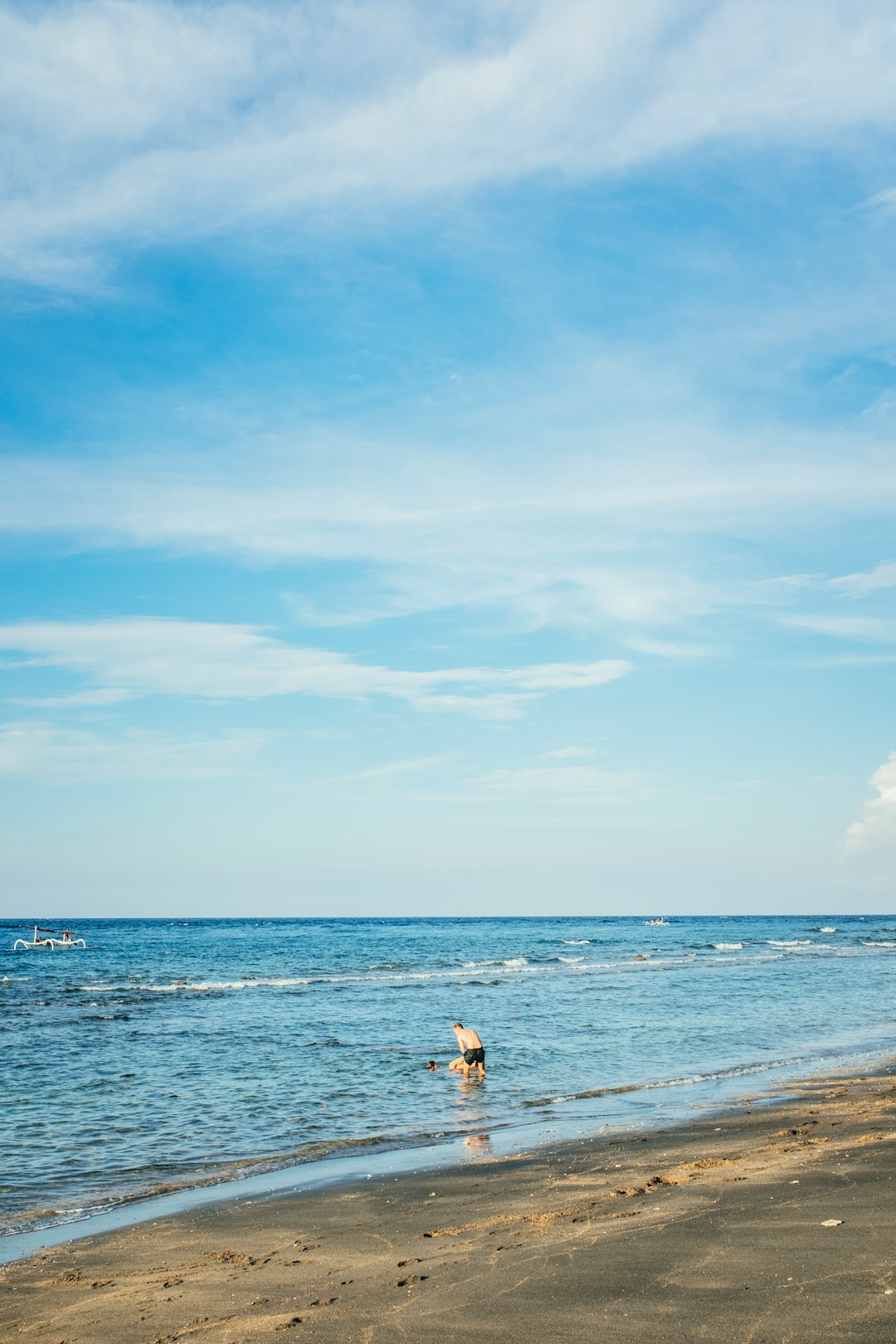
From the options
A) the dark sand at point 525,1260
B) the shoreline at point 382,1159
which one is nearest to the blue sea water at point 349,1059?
the shoreline at point 382,1159

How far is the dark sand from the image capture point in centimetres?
626

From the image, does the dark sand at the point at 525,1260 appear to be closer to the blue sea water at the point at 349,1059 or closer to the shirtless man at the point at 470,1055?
the blue sea water at the point at 349,1059

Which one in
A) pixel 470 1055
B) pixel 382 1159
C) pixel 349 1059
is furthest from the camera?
pixel 349 1059

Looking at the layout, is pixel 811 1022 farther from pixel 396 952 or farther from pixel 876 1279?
pixel 396 952

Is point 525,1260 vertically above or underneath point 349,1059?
above

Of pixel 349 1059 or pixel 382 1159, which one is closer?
pixel 382 1159

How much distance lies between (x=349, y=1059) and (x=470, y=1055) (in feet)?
12.2

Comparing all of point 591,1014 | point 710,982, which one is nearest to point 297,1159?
point 591,1014

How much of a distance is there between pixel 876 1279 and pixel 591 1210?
356 cm

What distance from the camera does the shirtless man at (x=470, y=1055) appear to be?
770 inches

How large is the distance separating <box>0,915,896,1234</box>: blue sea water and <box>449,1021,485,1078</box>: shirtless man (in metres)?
0.39

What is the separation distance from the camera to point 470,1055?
19.6 metres

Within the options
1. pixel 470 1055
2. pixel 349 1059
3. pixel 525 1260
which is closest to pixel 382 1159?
pixel 525 1260

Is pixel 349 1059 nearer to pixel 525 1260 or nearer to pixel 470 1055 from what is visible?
pixel 470 1055
